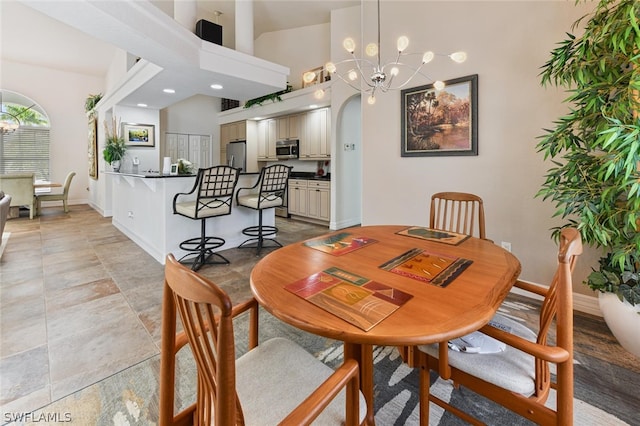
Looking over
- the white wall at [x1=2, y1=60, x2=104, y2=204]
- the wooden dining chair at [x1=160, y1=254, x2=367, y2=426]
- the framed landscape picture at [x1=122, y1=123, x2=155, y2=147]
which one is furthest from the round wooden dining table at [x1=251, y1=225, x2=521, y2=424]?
the white wall at [x1=2, y1=60, x2=104, y2=204]

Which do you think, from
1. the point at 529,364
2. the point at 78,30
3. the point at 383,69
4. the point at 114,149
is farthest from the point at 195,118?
the point at 529,364

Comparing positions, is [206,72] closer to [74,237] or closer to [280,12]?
[280,12]

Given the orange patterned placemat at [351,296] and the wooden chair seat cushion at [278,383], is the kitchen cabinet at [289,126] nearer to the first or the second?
the orange patterned placemat at [351,296]

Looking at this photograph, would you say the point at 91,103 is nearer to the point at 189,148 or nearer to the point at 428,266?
the point at 189,148

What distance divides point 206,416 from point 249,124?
733 cm

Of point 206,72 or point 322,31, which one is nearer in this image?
point 206,72

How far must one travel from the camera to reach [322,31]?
235 inches

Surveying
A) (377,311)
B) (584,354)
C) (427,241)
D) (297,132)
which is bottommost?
(584,354)

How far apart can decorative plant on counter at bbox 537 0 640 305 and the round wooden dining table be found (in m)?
0.74

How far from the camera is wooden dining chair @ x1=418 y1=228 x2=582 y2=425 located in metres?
0.88

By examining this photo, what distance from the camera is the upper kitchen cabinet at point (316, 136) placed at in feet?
18.9

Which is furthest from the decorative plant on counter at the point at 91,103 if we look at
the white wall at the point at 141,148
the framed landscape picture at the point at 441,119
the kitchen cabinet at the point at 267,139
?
the framed landscape picture at the point at 441,119

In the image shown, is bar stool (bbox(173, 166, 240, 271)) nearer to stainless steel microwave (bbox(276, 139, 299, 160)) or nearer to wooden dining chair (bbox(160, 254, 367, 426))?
wooden dining chair (bbox(160, 254, 367, 426))

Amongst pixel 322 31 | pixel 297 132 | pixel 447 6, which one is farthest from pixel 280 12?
pixel 447 6
